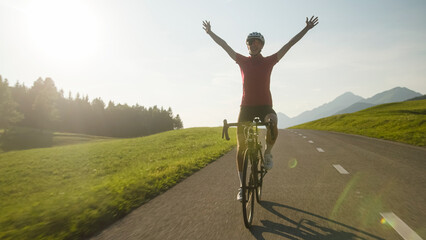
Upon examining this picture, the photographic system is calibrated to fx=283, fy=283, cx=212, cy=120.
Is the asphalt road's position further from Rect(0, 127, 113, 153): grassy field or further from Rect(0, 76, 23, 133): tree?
Rect(0, 76, 23, 133): tree

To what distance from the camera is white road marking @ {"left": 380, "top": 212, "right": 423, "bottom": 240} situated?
10.3 feet

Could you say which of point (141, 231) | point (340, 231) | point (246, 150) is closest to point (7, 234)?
point (141, 231)

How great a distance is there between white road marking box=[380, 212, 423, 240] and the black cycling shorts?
2060 mm

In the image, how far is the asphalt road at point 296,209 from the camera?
11.1ft

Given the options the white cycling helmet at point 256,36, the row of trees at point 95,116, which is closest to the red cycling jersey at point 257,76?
the white cycling helmet at point 256,36

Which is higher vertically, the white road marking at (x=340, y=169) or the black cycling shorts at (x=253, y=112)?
the black cycling shorts at (x=253, y=112)

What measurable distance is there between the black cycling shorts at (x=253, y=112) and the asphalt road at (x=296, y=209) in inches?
55.2

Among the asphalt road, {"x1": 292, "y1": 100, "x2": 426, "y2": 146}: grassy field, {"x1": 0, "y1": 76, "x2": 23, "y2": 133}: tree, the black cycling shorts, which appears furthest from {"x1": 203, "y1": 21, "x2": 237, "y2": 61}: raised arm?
{"x1": 0, "y1": 76, "x2": 23, "y2": 133}: tree

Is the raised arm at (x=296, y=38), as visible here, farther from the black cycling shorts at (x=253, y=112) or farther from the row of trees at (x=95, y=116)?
the row of trees at (x=95, y=116)

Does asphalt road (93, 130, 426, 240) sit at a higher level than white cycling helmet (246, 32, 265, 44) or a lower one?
lower

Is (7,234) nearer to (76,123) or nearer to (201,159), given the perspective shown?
(201,159)

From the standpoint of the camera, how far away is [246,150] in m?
3.97

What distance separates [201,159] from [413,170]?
6.32 meters

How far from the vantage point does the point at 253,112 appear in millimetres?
4262
